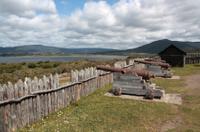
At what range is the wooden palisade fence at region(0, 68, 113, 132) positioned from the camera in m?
7.18

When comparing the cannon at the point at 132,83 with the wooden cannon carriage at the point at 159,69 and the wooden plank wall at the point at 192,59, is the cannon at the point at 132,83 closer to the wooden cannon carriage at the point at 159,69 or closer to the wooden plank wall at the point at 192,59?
the wooden cannon carriage at the point at 159,69

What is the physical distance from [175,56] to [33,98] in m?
30.4

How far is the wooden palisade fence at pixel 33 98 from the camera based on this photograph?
7184 mm

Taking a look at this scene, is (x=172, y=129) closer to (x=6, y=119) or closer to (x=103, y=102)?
(x=103, y=102)

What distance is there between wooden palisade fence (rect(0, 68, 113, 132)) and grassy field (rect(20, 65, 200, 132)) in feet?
0.95

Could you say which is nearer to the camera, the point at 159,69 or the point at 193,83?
the point at 193,83

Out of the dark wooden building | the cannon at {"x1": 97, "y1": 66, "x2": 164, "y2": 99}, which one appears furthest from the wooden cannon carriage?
the dark wooden building

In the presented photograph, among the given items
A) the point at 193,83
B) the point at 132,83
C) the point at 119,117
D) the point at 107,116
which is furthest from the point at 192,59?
the point at 107,116

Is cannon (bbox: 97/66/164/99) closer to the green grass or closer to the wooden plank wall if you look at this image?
the green grass

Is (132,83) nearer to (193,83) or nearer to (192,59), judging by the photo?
(193,83)

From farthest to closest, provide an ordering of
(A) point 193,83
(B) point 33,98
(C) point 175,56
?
(C) point 175,56
(A) point 193,83
(B) point 33,98

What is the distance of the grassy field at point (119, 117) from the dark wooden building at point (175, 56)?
79.7 feet

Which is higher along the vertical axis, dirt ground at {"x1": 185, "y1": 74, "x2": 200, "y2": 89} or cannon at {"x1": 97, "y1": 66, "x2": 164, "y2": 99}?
cannon at {"x1": 97, "y1": 66, "x2": 164, "y2": 99}

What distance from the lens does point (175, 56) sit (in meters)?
35.4
